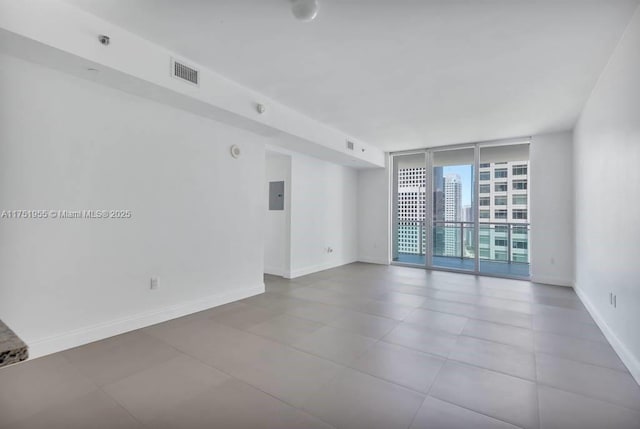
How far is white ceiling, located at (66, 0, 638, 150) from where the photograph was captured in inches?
88.6

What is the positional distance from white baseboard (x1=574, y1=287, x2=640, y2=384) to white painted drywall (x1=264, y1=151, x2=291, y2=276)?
434cm

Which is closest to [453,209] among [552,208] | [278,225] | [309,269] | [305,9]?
[552,208]

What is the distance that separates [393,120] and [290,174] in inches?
80.9

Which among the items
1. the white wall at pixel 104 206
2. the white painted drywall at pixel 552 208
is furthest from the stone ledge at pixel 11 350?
the white painted drywall at pixel 552 208

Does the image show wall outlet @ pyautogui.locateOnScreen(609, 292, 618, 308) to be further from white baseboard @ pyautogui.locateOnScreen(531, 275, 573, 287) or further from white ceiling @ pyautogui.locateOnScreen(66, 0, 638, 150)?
white baseboard @ pyautogui.locateOnScreen(531, 275, 573, 287)

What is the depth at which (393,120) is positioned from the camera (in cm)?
486

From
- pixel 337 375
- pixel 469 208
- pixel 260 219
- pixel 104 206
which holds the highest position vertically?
pixel 469 208

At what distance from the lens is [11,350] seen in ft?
2.25

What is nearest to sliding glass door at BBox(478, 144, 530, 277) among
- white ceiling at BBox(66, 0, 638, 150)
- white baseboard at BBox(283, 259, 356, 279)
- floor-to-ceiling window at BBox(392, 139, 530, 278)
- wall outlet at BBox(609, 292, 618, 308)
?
floor-to-ceiling window at BBox(392, 139, 530, 278)

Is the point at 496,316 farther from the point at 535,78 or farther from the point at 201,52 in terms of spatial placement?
the point at 201,52

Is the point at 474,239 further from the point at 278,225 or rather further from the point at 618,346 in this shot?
the point at 278,225

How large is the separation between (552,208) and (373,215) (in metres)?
3.53

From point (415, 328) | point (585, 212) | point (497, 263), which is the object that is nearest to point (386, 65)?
point (415, 328)

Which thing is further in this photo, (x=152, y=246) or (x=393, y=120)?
(x=393, y=120)
